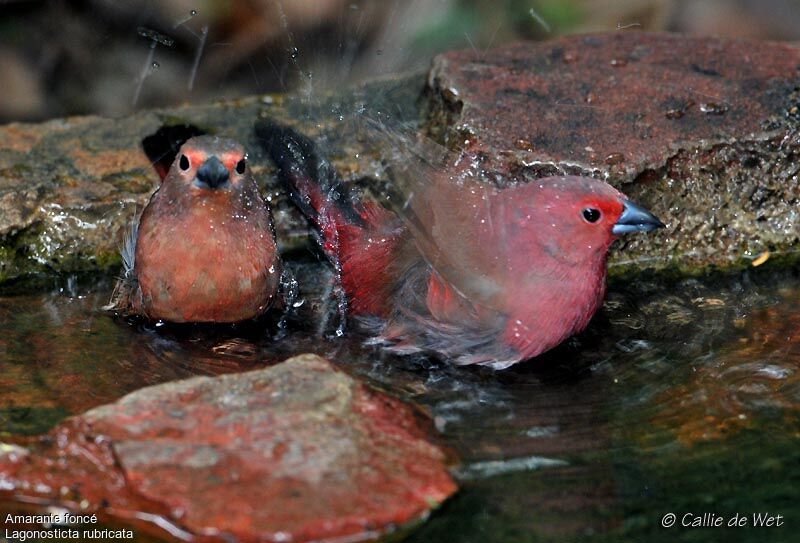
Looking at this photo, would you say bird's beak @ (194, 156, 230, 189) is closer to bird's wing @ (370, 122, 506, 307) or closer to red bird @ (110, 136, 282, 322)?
red bird @ (110, 136, 282, 322)

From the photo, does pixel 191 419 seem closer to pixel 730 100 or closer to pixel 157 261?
pixel 157 261

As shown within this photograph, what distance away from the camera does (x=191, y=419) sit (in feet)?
11.2

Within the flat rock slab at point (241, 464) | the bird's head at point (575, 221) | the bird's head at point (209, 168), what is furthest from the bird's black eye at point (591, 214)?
the bird's head at point (209, 168)

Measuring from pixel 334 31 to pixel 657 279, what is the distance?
3.59 metres

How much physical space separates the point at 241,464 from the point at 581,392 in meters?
1.45

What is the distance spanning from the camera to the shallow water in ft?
10.8

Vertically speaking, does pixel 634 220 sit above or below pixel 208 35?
below

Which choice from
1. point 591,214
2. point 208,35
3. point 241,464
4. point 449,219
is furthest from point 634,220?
point 208,35

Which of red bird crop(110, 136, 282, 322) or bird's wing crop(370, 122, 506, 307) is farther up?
→ bird's wing crop(370, 122, 506, 307)

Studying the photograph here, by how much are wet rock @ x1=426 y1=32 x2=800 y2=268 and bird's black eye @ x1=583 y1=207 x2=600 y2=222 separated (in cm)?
67

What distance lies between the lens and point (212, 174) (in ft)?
15.6

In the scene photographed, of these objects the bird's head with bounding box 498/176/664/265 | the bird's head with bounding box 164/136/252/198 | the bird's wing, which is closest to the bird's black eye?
the bird's head with bounding box 498/176/664/265

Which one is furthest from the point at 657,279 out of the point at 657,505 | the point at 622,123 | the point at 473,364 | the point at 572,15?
the point at 572,15

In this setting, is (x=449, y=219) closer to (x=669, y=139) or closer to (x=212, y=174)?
(x=212, y=174)
